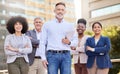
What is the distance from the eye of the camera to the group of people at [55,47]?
4203 millimetres

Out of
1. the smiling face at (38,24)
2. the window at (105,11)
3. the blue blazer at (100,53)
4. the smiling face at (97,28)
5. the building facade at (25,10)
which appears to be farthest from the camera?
the building facade at (25,10)

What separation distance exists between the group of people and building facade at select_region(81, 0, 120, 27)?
104 ft

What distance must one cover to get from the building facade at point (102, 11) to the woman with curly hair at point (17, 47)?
1276 inches

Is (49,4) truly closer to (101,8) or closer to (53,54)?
(101,8)

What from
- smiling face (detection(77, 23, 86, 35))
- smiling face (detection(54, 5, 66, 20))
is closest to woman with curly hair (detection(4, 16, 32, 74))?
smiling face (detection(54, 5, 66, 20))

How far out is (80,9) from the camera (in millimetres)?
44438

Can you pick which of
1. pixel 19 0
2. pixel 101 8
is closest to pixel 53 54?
pixel 101 8

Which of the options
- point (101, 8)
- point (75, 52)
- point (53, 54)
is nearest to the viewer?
point (53, 54)

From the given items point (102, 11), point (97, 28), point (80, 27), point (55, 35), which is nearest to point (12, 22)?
point (55, 35)

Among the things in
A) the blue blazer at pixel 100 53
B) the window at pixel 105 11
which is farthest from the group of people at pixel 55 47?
the window at pixel 105 11

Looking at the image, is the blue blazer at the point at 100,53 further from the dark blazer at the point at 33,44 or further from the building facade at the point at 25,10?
the building facade at the point at 25,10

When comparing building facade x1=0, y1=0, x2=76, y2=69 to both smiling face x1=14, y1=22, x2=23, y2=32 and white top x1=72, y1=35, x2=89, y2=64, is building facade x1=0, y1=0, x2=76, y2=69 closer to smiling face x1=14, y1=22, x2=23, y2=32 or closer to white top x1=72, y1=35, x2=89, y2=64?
white top x1=72, y1=35, x2=89, y2=64

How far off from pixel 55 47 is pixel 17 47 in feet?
2.42

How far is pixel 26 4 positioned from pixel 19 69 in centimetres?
4772
